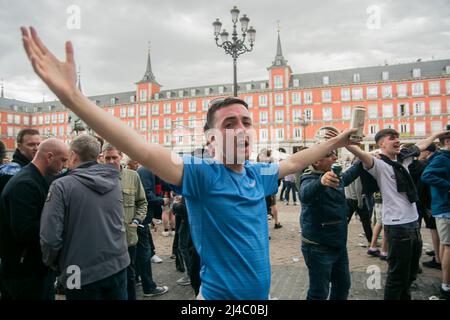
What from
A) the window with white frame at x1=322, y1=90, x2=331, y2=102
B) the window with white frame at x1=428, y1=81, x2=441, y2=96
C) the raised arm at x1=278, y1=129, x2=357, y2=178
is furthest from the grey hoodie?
the window with white frame at x1=428, y1=81, x2=441, y2=96

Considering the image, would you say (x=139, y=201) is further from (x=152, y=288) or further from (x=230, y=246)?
(x=230, y=246)

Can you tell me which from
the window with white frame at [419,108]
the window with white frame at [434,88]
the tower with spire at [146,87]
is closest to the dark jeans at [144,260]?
the window with white frame at [419,108]

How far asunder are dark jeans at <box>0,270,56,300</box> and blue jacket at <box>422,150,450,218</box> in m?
5.35

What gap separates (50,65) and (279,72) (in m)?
64.7

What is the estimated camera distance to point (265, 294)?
172 cm

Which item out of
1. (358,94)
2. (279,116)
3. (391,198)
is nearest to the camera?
(391,198)

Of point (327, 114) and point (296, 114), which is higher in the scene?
point (296, 114)

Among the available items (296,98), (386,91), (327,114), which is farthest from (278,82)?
(386,91)

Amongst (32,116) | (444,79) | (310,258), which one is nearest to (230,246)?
(310,258)

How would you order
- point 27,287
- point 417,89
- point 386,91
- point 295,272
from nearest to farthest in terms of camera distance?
point 27,287 < point 295,272 < point 417,89 < point 386,91

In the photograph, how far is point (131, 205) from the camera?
14.0ft

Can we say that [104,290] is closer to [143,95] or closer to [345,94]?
[345,94]

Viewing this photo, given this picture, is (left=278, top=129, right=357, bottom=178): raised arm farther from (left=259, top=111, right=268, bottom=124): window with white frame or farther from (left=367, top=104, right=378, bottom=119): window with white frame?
(left=367, top=104, right=378, bottom=119): window with white frame

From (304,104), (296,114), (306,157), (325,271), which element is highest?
(304,104)
